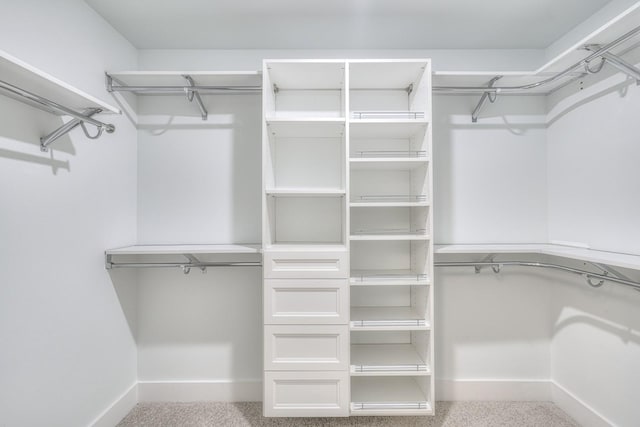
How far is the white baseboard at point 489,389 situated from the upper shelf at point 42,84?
8.46 feet

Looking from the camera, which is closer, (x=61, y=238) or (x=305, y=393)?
(x=61, y=238)

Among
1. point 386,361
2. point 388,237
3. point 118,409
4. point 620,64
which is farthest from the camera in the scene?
point 118,409

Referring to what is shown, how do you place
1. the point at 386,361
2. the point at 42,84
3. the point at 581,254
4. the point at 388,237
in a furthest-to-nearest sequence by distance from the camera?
the point at 386,361
the point at 388,237
the point at 581,254
the point at 42,84

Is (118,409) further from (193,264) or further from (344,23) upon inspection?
(344,23)

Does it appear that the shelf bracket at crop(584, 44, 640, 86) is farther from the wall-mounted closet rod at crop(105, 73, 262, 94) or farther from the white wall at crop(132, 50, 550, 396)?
the wall-mounted closet rod at crop(105, 73, 262, 94)

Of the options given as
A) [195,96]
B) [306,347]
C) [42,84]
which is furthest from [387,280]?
[42,84]

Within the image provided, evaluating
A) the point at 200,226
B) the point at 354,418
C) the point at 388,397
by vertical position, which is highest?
the point at 200,226

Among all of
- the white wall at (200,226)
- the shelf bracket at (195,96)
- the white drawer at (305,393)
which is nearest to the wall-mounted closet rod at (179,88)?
the shelf bracket at (195,96)

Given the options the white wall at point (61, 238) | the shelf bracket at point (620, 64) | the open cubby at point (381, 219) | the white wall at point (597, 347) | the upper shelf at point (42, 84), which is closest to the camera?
the upper shelf at point (42, 84)

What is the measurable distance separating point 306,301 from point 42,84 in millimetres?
1491

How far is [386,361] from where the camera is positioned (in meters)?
1.87

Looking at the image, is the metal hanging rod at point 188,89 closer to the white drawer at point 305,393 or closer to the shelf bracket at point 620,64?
the white drawer at point 305,393

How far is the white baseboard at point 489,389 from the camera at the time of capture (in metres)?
2.21

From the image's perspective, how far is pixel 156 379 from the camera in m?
2.23
